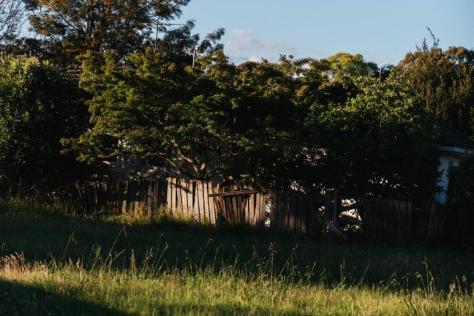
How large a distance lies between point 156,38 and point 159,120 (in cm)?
2133

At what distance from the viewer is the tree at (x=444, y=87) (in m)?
32.8

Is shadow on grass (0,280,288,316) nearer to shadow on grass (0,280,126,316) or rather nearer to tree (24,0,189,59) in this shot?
shadow on grass (0,280,126,316)

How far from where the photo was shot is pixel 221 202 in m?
17.1

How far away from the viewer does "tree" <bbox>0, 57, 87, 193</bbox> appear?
19.7 m

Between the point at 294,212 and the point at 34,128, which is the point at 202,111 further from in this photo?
the point at 34,128

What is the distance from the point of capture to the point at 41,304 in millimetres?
7203

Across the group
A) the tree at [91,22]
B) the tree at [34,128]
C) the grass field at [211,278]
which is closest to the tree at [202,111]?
the tree at [34,128]

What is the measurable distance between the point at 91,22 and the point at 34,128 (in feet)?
68.5

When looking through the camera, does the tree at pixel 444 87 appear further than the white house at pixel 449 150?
Yes

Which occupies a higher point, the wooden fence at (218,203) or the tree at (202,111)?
the tree at (202,111)

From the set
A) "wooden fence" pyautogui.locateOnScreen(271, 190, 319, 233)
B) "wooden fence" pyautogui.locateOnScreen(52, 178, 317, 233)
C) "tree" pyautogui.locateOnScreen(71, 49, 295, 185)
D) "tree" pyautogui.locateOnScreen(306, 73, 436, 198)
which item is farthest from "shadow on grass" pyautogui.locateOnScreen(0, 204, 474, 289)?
"tree" pyautogui.locateOnScreen(306, 73, 436, 198)

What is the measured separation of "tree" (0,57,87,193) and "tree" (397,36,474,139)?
52.1ft

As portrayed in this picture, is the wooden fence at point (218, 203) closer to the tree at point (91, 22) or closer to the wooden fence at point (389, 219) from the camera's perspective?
the wooden fence at point (389, 219)

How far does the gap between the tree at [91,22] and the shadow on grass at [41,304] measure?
105ft
